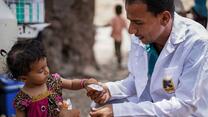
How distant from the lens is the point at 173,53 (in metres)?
3.10

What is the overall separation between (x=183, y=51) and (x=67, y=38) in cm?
622

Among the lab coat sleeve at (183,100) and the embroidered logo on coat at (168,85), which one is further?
the embroidered logo on coat at (168,85)

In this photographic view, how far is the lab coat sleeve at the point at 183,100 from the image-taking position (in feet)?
9.69

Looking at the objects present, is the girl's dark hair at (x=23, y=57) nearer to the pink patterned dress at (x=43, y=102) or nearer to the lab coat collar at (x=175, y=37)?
the pink patterned dress at (x=43, y=102)

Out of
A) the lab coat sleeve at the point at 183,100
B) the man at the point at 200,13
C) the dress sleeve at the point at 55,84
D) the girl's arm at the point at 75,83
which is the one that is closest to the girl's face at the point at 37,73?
the dress sleeve at the point at 55,84

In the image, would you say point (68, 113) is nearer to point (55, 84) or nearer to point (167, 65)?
point (55, 84)

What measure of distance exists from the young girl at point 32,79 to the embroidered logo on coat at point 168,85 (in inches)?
26.5

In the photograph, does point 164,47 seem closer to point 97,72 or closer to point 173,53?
point 173,53

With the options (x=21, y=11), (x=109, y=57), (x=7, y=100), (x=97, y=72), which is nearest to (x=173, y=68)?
(x=21, y=11)

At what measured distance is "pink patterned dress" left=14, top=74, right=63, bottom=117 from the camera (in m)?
3.00

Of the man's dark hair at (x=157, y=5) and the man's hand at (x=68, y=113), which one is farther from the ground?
the man's dark hair at (x=157, y=5)

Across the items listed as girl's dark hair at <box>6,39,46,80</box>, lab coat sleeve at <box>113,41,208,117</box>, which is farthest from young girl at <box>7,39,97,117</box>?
lab coat sleeve at <box>113,41,208,117</box>

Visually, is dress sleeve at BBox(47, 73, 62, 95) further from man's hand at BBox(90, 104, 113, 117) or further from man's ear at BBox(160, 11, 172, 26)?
man's ear at BBox(160, 11, 172, 26)

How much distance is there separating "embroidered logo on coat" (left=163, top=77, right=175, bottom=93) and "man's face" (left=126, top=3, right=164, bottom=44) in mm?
267
